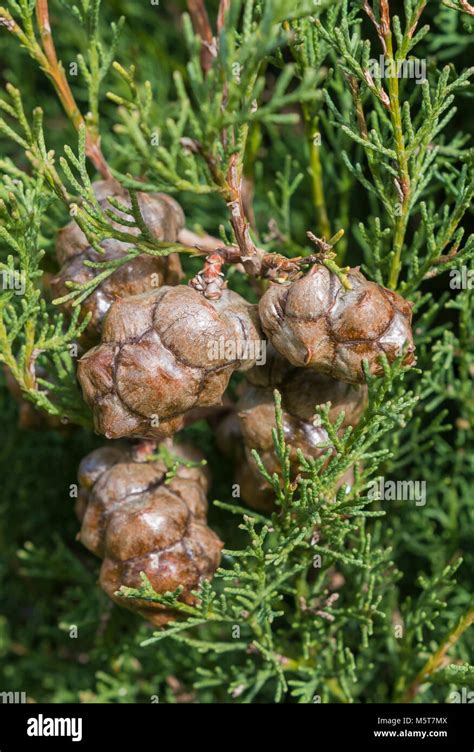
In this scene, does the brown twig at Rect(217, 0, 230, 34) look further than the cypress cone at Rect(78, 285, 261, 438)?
Yes

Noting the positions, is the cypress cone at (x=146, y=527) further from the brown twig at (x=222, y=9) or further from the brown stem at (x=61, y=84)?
the brown twig at (x=222, y=9)

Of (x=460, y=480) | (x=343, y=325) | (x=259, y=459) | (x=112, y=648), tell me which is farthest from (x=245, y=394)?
(x=112, y=648)

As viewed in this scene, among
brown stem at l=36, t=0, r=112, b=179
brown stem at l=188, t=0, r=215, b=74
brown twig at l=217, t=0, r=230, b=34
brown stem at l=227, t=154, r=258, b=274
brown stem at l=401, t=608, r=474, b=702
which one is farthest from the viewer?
brown stem at l=188, t=0, r=215, b=74

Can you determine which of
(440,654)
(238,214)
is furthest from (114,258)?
(440,654)

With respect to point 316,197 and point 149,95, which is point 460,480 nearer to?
point 316,197

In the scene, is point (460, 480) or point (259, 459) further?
point (460, 480)

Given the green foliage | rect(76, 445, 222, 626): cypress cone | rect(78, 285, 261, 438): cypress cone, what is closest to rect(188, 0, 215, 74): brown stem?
the green foliage

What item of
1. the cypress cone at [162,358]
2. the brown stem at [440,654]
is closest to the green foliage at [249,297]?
the brown stem at [440,654]

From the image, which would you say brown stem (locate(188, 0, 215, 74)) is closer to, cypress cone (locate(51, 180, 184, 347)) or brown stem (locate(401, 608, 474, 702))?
cypress cone (locate(51, 180, 184, 347))
